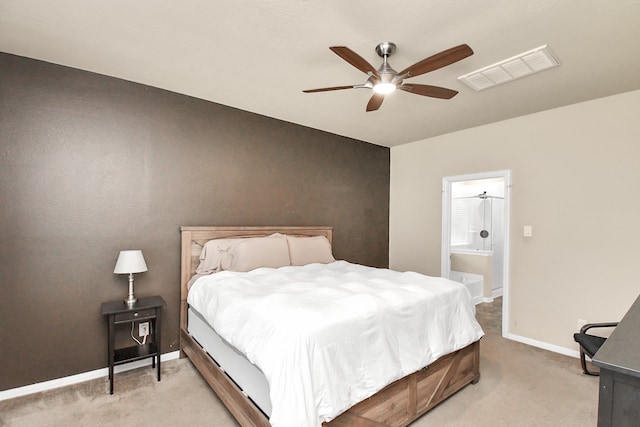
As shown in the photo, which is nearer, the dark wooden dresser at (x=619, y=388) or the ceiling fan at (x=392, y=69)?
the dark wooden dresser at (x=619, y=388)

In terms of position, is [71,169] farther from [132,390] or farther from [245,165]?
[132,390]

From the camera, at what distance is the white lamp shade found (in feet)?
8.54

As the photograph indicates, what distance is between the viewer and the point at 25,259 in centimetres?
247

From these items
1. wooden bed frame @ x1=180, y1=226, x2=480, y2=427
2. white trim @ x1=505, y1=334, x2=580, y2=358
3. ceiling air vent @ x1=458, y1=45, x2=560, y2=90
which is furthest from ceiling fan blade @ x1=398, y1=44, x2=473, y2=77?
white trim @ x1=505, y1=334, x2=580, y2=358

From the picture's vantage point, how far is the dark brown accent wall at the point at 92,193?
2.45m

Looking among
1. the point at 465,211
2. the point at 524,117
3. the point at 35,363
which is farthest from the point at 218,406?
the point at 465,211

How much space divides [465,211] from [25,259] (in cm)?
643

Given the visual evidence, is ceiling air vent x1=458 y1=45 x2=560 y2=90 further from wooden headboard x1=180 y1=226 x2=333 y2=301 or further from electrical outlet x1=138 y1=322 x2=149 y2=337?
electrical outlet x1=138 y1=322 x2=149 y2=337

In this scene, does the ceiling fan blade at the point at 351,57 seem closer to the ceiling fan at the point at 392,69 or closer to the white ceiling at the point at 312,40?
the ceiling fan at the point at 392,69

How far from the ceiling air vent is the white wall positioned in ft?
3.92

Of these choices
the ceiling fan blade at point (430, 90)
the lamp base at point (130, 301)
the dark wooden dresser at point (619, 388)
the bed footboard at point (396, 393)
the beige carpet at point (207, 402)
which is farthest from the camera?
the lamp base at point (130, 301)

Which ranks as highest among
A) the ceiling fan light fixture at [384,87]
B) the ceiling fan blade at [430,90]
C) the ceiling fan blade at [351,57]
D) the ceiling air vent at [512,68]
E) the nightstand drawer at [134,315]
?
the ceiling air vent at [512,68]

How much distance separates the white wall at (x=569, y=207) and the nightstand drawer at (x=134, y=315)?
3887mm

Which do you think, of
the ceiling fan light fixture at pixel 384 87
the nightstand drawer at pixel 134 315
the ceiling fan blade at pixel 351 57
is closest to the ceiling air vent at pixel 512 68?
the ceiling fan light fixture at pixel 384 87
